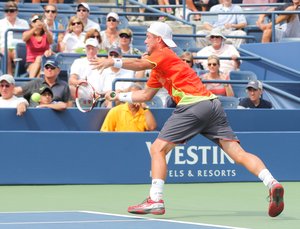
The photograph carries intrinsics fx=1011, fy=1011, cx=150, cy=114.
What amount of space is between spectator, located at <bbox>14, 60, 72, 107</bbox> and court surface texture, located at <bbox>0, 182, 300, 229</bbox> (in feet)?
6.25

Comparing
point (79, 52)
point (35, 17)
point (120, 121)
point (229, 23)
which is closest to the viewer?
point (120, 121)

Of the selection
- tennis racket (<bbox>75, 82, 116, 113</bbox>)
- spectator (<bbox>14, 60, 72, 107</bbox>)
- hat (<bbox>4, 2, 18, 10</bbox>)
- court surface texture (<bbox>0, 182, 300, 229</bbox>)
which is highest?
hat (<bbox>4, 2, 18, 10</bbox>)

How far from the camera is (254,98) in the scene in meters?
13.9

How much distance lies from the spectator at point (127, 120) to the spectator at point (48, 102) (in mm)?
598

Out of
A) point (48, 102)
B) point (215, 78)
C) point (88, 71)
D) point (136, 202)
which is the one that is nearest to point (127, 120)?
point (48, 102)

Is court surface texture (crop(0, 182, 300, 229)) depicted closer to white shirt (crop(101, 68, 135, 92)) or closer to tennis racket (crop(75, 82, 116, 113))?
tennis racket (crop(75, 82, 116, 113))

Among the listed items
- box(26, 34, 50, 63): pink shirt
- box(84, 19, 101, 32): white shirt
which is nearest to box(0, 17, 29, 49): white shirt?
box(26, 34, 50, 63): pink shirt

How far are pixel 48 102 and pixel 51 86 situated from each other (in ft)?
1.44

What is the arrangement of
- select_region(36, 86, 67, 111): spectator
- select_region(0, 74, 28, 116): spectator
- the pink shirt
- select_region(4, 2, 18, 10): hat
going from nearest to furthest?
select_region(0, 74, 28, 116): spectator → select_region(36, 86, 67, 111): spectator → the pink shirt → select_region(4, 2, 18, 10): hat

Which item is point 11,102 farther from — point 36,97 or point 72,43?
point 72,43

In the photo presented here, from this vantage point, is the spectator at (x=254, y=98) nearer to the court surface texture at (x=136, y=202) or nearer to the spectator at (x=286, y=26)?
the court surface texture at (x=136, y=202)

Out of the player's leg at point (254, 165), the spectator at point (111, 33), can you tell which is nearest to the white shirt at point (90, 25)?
the spectator at point (111, 33)

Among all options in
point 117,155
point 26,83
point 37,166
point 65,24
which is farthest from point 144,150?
point 65,24

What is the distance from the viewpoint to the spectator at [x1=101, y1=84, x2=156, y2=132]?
12500 mm
